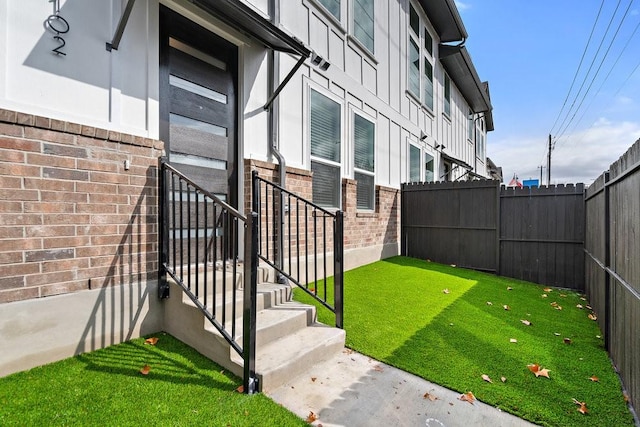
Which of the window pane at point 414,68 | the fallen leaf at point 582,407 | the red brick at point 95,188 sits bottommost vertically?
the fallen leaf at point 582,407

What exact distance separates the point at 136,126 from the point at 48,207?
1010 mm

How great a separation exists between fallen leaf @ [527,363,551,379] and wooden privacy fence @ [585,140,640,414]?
0.50 meters

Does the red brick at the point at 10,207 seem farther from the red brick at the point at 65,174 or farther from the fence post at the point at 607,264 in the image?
the fence post at the point at 607,264

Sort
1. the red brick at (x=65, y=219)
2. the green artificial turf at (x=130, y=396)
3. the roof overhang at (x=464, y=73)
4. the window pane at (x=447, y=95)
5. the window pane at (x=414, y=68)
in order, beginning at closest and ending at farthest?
the green artificial turf at (x=130, y=396) < the red brick at (x=65, y=219) < the window pane at (x=414, y=68) < the roof overhang at (x=464, y=73) < the window pane at (x=447, y=95)

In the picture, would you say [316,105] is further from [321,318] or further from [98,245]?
[98,245]

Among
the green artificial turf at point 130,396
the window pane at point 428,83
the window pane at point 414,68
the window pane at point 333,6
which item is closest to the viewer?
the green artificial turf at point 130,396

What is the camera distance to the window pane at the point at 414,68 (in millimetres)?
8773

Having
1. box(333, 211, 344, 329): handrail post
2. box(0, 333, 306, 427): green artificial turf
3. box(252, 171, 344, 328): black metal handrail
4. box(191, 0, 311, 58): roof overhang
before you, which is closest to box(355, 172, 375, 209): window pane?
box(252, 171, 344, 328): black metal handrail

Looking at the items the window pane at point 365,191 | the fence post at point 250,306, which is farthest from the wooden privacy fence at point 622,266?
the window pane at point 365,191

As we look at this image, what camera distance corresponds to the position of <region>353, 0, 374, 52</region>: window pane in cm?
630

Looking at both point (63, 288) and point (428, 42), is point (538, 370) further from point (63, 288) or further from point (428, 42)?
point (428, 42)

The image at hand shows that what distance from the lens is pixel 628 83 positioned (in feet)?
49.3

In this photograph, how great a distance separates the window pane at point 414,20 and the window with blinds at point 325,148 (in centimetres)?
501

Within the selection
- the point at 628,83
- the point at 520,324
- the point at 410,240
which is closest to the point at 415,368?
the point at 520,324
